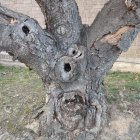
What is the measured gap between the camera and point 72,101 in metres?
3.63

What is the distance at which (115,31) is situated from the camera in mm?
3377

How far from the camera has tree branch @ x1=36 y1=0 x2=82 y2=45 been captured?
3336 mm

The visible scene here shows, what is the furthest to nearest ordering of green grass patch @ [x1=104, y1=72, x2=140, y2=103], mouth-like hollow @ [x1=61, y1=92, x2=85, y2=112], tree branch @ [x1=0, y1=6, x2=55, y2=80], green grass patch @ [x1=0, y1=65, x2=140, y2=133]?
green grass patch @ [x1=104, y1=72, x2=140, y2=103], green grass patch @ [x1=0, y1=65, x2=140, y2=133], mouth-like hollow @ [x1=61, y1=92, x2=85, y2=112], tree branch @ [x1=0, y1=6, x2=55, y2=80]

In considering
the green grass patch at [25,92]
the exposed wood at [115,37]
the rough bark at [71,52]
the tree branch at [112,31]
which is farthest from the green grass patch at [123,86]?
the exposed wood at [115,37]

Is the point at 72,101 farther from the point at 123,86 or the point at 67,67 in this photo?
the point at 123,86

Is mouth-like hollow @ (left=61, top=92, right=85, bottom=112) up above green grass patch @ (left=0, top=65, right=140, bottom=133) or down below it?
above

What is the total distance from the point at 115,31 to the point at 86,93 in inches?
25.8

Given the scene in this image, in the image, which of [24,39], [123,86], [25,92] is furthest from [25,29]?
[123,86]

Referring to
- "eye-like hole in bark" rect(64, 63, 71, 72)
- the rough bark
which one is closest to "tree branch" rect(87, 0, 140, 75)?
the rough bark

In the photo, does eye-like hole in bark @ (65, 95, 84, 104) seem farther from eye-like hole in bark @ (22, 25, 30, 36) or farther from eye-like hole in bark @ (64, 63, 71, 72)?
eye-like hole in bark @ (22, 25, 30, 36)

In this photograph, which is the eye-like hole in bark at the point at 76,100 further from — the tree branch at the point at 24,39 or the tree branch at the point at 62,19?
the tree branch at the point at 62,19

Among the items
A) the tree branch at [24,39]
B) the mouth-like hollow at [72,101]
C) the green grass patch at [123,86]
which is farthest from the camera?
the green grass patch at [123,86]

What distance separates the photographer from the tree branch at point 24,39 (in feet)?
10.5

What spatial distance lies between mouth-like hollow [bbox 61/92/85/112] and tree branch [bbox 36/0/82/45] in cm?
49
